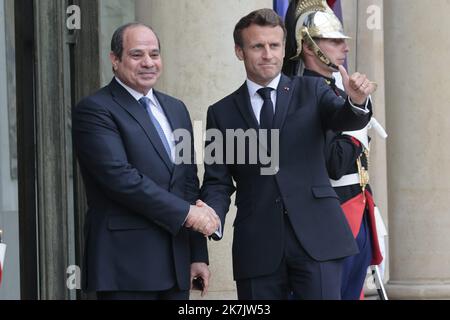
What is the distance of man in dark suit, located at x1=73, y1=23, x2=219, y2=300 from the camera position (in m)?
5.72

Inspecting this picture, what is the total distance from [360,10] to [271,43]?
14.4 feet

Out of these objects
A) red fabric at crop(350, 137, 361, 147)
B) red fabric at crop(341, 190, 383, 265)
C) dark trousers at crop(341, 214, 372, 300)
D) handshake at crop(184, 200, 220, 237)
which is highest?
red fabric at crop(350, 137, 361, 147)

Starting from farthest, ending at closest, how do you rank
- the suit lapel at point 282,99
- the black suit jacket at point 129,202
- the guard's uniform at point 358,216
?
the guard's uniform at point 358,216, the suit lapel at point 282,99, the black suit jacket at point 129,202

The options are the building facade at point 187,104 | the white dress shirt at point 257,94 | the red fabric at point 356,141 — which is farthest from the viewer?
the building facade at point 187,104

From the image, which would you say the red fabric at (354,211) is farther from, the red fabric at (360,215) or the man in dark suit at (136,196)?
the man in dark suit at (136,196)

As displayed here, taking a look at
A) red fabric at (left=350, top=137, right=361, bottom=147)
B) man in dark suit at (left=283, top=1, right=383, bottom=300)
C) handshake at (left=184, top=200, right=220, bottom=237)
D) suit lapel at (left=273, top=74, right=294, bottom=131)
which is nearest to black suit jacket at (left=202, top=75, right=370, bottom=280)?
suit lapel at (left=273, top=74, right=294, bottom=131)

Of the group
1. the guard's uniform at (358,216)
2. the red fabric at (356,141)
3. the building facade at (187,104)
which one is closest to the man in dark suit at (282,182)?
the red fabric at (356,141)

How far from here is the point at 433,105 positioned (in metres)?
9.88

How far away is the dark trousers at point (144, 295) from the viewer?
5766 mm

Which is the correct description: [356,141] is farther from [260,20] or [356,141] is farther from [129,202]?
[129,202]

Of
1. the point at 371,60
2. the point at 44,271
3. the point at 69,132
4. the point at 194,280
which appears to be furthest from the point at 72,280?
the point at 371,60

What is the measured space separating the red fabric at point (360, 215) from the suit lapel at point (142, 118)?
1396mm

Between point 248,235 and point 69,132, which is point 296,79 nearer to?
point 248,235

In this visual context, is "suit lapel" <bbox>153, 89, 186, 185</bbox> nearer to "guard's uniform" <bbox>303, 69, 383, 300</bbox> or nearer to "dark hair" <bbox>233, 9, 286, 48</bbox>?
"dark hair" <bbox>233, 9, 286, 48</bbox>
